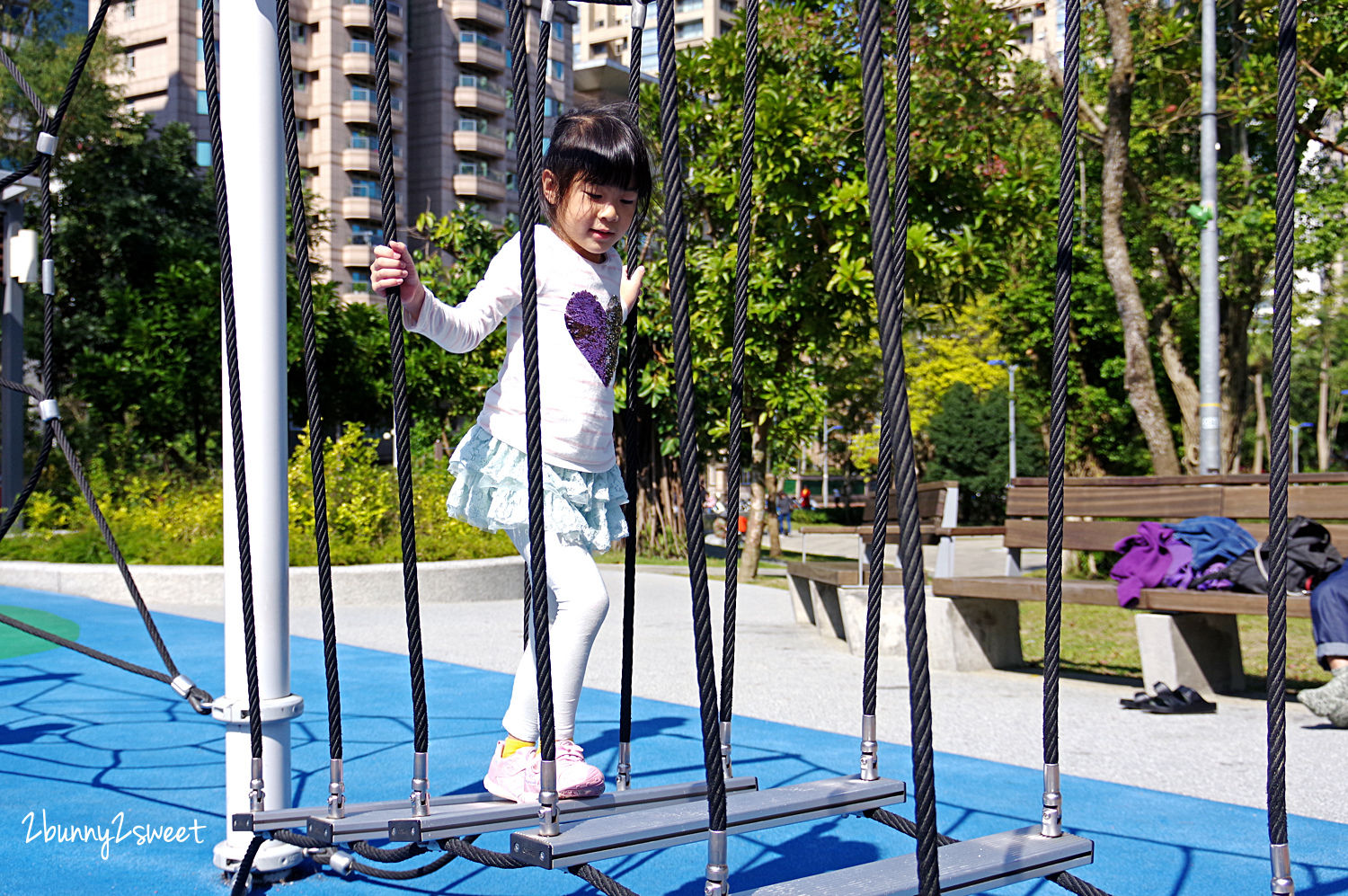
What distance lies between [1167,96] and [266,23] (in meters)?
15.3

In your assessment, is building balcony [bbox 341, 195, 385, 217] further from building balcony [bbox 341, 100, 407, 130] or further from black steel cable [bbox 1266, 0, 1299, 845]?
black steel cable [bbox 1266, 0, 1299, 845]

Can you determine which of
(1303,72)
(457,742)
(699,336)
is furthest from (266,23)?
(1303,72)

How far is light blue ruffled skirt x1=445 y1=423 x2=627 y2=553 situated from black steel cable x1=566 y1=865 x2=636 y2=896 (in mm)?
905

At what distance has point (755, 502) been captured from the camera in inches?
583

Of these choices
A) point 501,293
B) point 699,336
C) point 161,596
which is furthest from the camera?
point 699,336

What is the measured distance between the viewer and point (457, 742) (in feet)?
13.5

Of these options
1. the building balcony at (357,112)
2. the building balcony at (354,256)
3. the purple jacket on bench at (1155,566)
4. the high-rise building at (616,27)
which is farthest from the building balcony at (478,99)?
the purple jacket on bench at (1155,566)

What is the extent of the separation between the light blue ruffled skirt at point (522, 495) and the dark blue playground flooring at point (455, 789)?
756mm

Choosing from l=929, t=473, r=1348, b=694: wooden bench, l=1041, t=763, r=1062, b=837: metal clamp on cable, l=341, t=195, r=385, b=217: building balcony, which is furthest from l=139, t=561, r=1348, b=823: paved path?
l=341, t=195, r=385, b=217: building balcony

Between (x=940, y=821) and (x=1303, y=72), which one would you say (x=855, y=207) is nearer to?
(x=1303, y=72)

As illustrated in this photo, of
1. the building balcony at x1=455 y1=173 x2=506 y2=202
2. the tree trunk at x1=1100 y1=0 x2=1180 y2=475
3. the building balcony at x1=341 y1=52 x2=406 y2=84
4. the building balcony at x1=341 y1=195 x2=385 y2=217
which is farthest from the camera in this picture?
the building balcony at x1=455 y1=173 x2=506 y2=202

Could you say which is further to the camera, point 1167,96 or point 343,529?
point 1167,96

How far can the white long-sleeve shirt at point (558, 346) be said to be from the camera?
245cm

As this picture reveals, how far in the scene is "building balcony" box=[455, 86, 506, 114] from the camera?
53719mm
